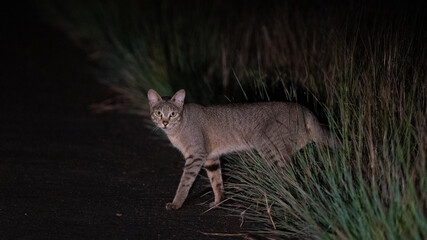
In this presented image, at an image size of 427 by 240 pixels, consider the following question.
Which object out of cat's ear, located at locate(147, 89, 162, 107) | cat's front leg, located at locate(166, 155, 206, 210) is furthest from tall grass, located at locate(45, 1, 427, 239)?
cat's ear, located at locate(147, 89, 162, 107)

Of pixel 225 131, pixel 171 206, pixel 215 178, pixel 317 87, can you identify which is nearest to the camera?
pixel 171 206

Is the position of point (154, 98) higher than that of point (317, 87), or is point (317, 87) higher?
point (154, 98)

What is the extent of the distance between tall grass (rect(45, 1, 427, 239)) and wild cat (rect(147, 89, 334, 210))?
0.18 meters

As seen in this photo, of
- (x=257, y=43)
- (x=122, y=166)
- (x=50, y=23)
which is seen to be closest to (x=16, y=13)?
(x=50, y=23)

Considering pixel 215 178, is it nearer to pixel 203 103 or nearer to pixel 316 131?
pixel 316 131

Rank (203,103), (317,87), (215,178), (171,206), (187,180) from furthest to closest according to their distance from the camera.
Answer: (203,103) < (317,87) < (215,178) < (187,180) < (171,206)

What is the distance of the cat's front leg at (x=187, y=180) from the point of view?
23.9 ft

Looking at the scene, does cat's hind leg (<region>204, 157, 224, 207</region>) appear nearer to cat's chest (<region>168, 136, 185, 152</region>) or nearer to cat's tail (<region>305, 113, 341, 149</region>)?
cat's chest (<region>168, 136, 185, 152</region>)

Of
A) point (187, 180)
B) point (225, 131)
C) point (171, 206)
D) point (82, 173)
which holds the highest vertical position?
point (225, 131)

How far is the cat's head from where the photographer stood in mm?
7703

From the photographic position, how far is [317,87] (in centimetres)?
890

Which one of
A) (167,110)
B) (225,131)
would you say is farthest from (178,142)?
(225,131)

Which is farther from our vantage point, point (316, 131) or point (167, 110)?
point (167, 110)

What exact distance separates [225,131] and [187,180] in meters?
0.76
